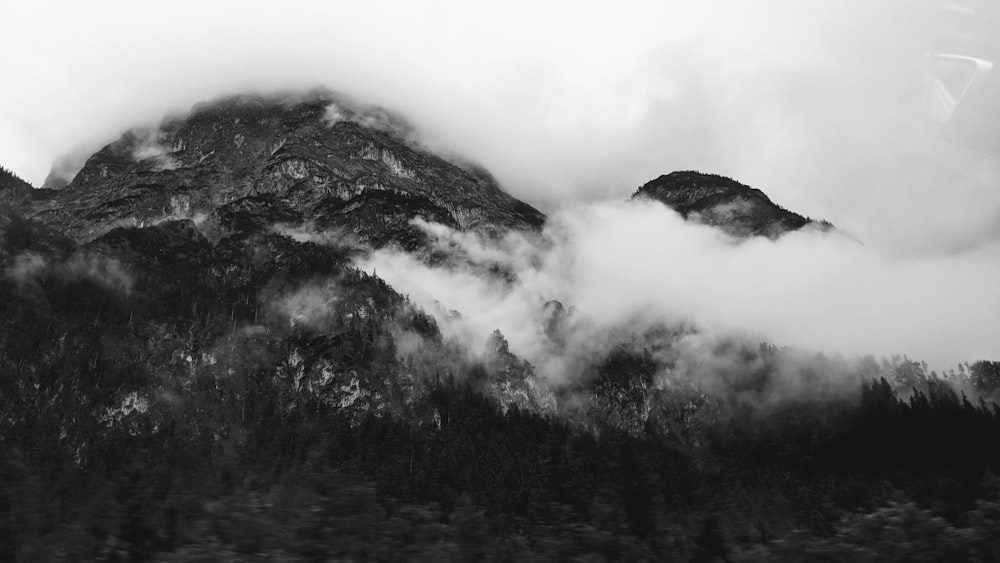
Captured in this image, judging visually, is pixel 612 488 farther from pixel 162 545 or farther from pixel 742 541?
pixel 162 545

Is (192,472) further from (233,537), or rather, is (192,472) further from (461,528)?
(461,528)

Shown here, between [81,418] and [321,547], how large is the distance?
17187cm

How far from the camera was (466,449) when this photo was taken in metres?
172

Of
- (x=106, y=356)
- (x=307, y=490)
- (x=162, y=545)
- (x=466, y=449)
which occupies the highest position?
(x=106, y=356)

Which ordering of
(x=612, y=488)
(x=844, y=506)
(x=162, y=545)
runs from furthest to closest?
1. (x=612, y=488)
2. (x=844, y=506)
3. (x=162, y=545)

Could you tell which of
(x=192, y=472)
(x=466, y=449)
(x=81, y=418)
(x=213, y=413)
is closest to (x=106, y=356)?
(x=213, y=413)

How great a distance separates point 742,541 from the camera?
39.2 ft

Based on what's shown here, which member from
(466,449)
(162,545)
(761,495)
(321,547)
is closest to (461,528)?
(321,547)

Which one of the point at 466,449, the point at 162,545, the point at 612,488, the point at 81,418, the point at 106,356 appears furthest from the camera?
the point at 106,356

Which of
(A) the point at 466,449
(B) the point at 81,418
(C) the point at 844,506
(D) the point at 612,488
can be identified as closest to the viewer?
(C) the point at 844,506

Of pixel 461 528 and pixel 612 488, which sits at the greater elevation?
pixel 612 488

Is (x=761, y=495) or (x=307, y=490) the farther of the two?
(x=761, y=495)

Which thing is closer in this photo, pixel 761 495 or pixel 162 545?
pixel 162 545

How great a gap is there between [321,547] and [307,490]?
3.40 ft
